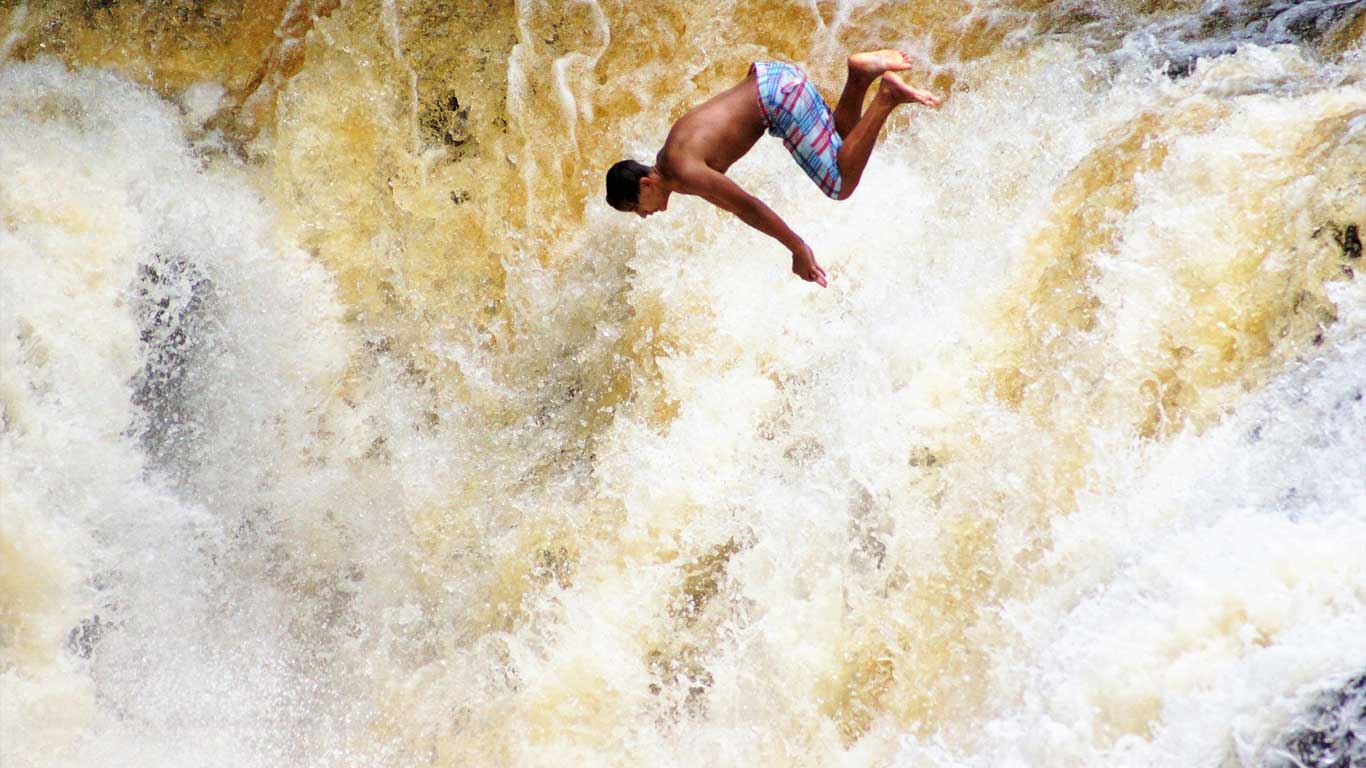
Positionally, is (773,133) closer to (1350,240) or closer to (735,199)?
(735,199)

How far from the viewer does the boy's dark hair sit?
3227mm

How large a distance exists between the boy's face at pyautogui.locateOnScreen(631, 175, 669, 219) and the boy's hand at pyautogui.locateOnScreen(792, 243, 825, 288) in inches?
15.7

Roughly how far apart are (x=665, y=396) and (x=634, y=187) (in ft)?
4.05

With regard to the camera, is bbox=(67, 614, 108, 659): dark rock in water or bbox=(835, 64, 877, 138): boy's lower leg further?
bbox=(67, 614, 108, 659): dark rock in water

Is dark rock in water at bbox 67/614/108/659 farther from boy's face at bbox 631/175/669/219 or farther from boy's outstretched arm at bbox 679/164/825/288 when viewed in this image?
boy's outstretched arm at bbox 679/164/825/288

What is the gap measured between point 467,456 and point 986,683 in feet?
6.95

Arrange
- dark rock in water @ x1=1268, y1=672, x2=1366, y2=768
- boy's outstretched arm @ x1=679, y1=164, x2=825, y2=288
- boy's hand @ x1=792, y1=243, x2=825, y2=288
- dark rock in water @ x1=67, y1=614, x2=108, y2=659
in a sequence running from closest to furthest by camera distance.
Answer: dark rock in water @ x1=1268, y1=672, x2=1366, y2=768
boy's outstretched arm @ x1=679, y1=164, x2=825, y2=288
boy's hand @ x1=792, y1=243, x2=825, y2=288
dark rock in water @ x1=67, y1=614, x2=108, y2=659

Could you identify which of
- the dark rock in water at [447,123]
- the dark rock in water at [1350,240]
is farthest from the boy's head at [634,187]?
the dark rock in water at [1350,240]

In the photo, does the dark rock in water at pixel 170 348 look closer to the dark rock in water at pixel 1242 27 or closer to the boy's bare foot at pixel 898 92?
the boy's bare foot at pixel 898 92

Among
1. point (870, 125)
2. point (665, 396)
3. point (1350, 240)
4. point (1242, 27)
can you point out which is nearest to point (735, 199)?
point (870, 125)

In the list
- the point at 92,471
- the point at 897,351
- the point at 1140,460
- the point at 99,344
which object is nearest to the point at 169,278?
the point at 99,344

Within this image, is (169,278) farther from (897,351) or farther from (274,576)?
(897,351)

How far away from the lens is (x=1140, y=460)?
3.51m

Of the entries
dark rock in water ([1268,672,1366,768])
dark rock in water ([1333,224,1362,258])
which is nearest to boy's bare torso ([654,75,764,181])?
dark rock in water ([1333,224,1362,258])
